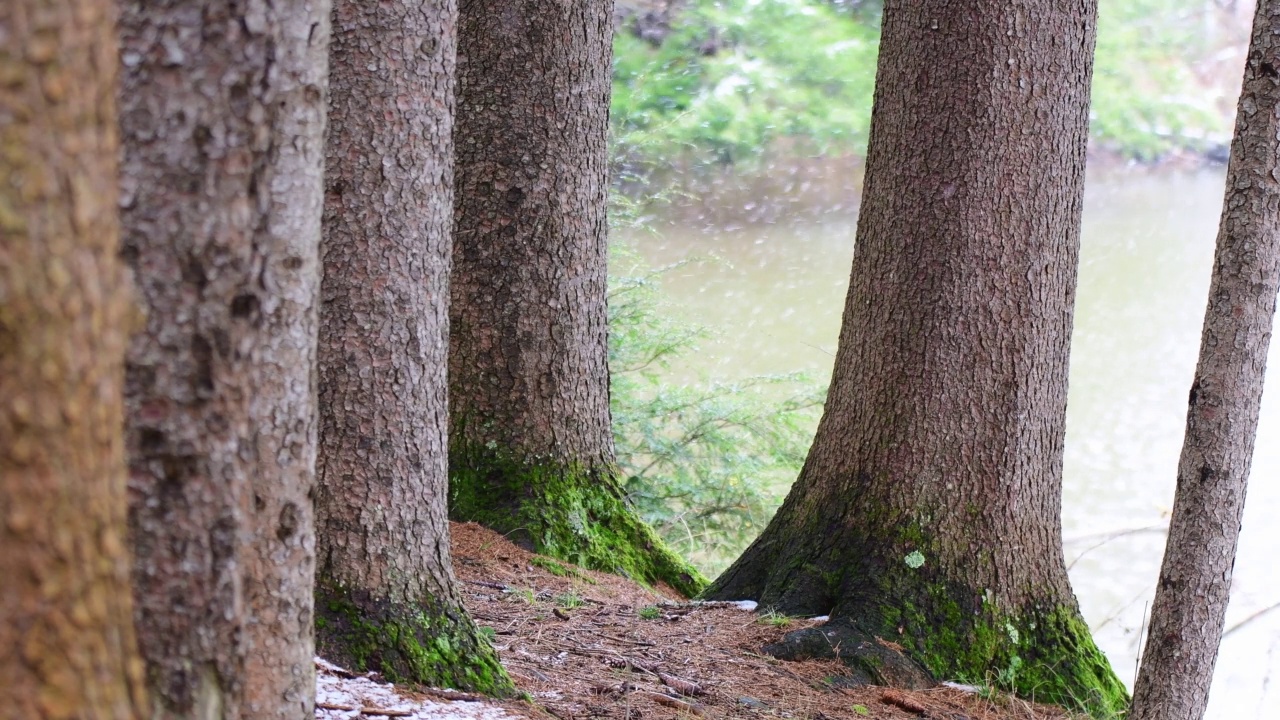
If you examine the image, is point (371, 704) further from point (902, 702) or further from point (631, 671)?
point (902, 702)

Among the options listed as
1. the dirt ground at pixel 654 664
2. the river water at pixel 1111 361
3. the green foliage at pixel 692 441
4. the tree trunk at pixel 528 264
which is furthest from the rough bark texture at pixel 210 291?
Result: the river water at pixel 1111 361

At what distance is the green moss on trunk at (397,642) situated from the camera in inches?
109

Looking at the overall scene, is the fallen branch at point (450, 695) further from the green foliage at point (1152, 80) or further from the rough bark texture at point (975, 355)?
the green foliage at point (1152, 80)

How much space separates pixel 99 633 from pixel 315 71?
87 centimetres

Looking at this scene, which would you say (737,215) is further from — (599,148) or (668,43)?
(599,148)

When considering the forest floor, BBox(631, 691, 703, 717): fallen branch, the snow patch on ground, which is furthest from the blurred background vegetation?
the snow patch on ground

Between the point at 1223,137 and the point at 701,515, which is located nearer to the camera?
the point at 701,515

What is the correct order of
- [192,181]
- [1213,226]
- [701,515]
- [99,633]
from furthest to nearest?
[1213,226], [701,515], [192,181], [99,633]

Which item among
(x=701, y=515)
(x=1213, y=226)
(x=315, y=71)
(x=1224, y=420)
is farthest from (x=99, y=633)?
(x=1213, y=226)

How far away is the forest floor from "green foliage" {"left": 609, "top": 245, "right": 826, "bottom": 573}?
3099mm

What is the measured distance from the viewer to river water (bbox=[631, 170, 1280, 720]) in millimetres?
10000

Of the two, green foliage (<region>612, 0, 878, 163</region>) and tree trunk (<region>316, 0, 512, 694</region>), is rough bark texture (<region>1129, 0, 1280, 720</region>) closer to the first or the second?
tree trunk (<region>316, 0, 512, 694</region>)

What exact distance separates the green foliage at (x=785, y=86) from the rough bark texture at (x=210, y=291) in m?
11.6

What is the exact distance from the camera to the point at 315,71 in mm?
1683
